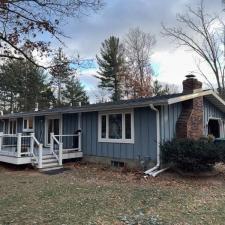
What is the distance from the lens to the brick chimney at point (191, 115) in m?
12.8

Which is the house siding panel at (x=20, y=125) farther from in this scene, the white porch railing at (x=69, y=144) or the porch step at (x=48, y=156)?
the porch step at (x=48, y=156)

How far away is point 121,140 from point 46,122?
6229 mm

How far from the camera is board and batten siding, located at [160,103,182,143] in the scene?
12.1m

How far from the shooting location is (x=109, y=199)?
7.74m

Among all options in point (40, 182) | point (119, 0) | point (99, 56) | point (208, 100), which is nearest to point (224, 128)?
point (208, 100)

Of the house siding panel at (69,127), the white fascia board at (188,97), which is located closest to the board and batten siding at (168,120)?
the white fascia board at (188,97)

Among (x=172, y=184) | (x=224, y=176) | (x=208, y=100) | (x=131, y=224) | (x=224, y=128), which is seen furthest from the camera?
(x=224, y=128)

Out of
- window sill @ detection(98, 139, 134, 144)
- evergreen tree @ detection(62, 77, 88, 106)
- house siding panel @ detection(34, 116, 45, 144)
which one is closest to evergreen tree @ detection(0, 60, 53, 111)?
evergreen tree @ detection(62, 77, 88, 106)

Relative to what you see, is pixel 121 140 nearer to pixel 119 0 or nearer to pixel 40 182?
pixel 40 182

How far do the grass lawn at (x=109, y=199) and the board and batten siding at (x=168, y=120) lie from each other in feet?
5.63

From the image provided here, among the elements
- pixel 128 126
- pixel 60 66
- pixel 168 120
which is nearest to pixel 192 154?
pixel 168 120

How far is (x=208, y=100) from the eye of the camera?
15.5 metres

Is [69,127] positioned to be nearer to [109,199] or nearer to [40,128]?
[40,128]

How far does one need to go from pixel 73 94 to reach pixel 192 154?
34080 millimetres
